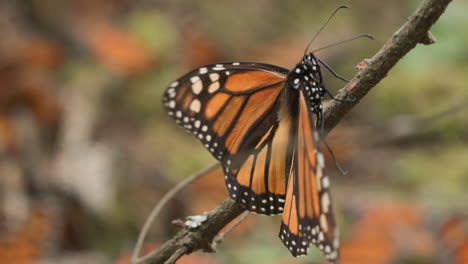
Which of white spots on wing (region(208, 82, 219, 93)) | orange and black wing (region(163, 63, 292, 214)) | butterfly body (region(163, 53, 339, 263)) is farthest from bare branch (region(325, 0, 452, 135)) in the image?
white spots on wing (region(208, 82, 219, 93))

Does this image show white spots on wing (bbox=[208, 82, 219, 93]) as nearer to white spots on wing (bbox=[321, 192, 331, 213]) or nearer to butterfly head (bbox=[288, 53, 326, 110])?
butterfly head (bbox=[288, 53, 326, 110])

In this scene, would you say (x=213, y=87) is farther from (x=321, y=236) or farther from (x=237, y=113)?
(x=321, y=236)

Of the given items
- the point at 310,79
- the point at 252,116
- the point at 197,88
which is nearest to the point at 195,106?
the point at 197,88

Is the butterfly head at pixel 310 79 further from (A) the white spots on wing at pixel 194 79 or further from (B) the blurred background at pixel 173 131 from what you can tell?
(B) the blurred background at pixel 173 131

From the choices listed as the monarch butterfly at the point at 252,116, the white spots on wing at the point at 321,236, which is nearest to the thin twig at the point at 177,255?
the monarch butterfly at the point at 252,116

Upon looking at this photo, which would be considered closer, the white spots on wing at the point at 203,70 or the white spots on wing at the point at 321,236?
the white spots on wing at the point at 321,236

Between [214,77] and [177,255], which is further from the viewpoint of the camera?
[214,77]
